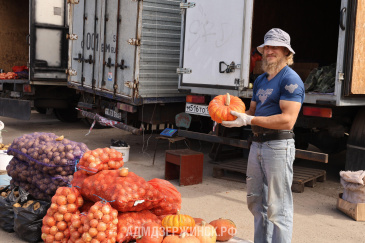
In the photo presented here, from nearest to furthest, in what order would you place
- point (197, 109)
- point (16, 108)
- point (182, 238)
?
point (182, 238) → point (197, 109) → point (16, 108)

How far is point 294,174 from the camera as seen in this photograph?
6.89 meters

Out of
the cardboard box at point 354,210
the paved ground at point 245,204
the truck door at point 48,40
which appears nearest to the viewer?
the paved ground at point 245,204

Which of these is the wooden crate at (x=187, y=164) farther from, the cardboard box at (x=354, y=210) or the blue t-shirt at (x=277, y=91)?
the blue t-shirt at (x=277, y=91)

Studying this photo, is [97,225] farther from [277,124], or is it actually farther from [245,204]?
[245,204]

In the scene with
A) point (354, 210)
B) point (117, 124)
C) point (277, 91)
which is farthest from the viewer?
point (117, 124)

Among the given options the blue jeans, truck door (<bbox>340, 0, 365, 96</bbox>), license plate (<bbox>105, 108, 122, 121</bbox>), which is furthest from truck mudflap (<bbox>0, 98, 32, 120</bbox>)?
the blue jeans

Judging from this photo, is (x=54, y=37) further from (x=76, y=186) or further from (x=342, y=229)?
(x=342, y=229)

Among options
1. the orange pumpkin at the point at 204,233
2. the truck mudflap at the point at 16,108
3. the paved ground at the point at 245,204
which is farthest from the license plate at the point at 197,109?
the truck mudflap at the point at 16,108

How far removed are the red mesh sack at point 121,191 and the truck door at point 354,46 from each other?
9.94ft

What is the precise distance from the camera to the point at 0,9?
1442 cm

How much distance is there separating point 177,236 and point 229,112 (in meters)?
1.17

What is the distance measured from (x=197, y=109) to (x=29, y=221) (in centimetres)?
375

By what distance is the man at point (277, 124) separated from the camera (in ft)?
11.7

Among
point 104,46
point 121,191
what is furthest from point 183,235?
point 104,46
